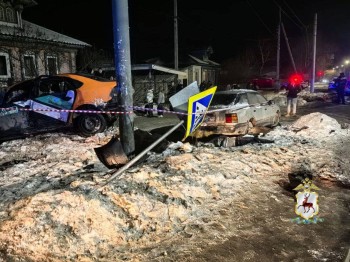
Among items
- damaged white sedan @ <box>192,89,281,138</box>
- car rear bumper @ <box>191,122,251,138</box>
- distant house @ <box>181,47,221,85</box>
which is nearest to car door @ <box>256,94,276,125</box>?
damaged white sedan @ <box>192,89,281,138</box>

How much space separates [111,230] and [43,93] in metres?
5.45

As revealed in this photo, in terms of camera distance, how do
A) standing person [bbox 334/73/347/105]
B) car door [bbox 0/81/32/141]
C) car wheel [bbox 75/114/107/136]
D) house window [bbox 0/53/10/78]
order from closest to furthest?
car door [bbox 0/81/32/141] < car wheel [bbox 75/114/107/136] < house window [bbox 0/53/10/78] < standing person [bbox 334/73/347/105]

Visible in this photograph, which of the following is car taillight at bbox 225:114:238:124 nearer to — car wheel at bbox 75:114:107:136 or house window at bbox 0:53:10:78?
car wheel at bbox 75:114:107:136

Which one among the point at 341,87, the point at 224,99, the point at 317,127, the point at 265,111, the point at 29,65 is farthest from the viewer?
the point at 341,87

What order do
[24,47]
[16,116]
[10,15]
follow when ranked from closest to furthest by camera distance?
[16,116] → [24,47] → [10,15]

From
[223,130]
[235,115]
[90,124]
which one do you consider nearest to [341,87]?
[235,115]

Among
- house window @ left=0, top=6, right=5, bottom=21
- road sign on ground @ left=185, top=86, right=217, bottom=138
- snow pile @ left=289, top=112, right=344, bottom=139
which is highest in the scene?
house window @ left=0, top=6, right=5, bottom=21

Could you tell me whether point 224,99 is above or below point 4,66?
below

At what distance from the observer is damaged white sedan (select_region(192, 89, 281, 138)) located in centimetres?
775

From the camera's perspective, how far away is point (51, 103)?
7883mm

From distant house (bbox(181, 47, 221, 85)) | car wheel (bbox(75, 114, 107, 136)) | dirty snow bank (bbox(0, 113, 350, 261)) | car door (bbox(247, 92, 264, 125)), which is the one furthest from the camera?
distant house (bbox(181, 47, 221, 85))

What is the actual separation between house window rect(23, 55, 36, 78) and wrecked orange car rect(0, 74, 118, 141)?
1077 cm

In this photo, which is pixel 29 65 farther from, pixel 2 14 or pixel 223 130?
pixel 223 130

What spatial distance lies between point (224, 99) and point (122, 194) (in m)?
5.19
